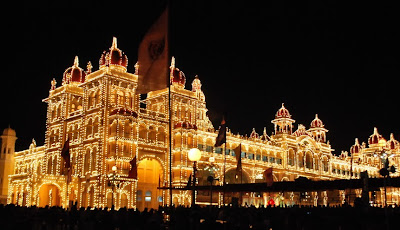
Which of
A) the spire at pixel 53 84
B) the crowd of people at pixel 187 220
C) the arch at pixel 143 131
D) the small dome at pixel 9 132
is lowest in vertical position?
the crowd of people at pixel 187 220

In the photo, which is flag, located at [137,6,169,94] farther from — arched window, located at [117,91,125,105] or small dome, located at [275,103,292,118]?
small dome, located at [275,103,292,118]

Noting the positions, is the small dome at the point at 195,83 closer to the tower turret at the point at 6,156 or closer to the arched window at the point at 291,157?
the arched window at the point at 291,157

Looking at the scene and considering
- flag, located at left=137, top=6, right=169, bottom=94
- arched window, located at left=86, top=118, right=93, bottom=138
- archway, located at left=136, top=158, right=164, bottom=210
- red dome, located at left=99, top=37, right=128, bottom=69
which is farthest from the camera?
archway, located at left=136, top=158, right=164, bottom=210

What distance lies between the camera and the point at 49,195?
176 feet

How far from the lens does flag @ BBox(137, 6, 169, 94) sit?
1695 centimetres

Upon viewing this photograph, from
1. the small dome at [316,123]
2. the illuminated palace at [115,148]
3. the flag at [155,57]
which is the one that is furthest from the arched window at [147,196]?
the small dome at [316,123]

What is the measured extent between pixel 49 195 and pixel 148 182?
12014 mm

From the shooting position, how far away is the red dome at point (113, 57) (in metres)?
49.7

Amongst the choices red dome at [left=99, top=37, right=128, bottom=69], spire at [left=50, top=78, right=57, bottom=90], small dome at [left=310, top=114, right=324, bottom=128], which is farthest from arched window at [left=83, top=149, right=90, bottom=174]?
small dome at [left=310, top=114, right=324, bottom=128]

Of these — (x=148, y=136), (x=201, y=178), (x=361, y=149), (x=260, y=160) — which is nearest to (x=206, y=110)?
(x=260, y=160)

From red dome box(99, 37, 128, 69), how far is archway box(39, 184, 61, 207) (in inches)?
636

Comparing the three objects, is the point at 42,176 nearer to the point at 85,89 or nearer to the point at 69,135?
the point at 69,135

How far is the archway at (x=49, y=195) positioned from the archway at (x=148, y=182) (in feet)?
33.5

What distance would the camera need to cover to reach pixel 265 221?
19.5 meters
